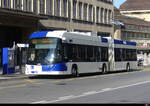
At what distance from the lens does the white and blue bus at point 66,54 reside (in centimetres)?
2620


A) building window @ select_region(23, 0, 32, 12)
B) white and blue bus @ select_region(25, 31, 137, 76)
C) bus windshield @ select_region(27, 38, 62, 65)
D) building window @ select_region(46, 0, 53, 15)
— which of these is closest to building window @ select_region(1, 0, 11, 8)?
building window @ select_region(23, 0, 32, 12)

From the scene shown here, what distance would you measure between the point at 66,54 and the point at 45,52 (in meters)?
1.42

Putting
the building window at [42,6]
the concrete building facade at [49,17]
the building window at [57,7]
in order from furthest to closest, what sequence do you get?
1. the building window at [57,7]
2. the building window at [42,6]
3. the concrete building facade at [49,17]

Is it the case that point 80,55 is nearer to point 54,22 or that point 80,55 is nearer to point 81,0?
point 54,22

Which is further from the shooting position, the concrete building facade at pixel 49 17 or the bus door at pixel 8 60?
the concrete building facade at pixel 49 17

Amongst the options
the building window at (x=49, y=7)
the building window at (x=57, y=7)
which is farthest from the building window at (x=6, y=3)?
the building window at (x=57, y=7)

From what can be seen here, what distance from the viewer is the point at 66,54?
2691cm

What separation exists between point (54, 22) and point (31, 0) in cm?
531

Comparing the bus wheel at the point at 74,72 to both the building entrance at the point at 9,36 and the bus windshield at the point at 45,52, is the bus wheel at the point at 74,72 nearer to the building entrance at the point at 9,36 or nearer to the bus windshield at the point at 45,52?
the bus windshield at the point at 45,52

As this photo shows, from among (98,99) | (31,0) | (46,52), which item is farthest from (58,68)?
(31,0)

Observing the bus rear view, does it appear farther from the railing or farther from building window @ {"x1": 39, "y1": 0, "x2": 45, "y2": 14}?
building window @ {"x1": 39, "y1": 0, "x2": 45, "y2": 14}

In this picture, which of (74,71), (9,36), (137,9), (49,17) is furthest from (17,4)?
(137,9)

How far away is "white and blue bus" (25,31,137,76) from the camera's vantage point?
26.2 metres

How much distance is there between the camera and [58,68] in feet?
85.6
